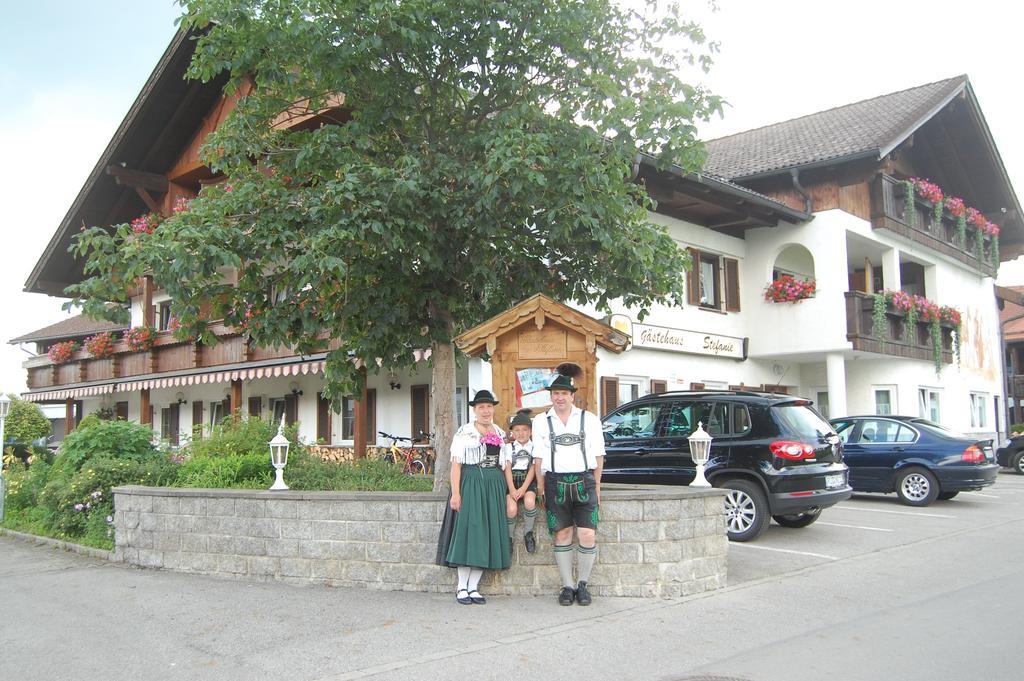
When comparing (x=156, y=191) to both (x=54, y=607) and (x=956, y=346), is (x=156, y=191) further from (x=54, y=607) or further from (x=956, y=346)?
(x=956, y=346)

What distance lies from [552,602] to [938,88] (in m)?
23.9

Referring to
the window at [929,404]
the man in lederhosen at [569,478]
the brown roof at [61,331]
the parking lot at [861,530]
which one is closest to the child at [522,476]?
the man in lederhosen at [569,478]

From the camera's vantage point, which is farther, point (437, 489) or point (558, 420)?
point (437, 489)

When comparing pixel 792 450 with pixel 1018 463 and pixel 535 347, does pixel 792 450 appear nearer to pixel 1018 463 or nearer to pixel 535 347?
pixel 535 347

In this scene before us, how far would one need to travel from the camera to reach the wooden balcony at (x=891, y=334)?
2059 centimetres

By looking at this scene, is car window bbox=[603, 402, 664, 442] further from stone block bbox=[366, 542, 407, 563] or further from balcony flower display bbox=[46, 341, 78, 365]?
balcony flower display bbox=[46, 341, 78, 365]

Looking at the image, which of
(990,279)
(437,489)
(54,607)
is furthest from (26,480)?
(990,279)

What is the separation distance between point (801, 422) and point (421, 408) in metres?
9.92

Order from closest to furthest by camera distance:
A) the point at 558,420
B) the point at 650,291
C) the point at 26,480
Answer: the point at 558,420 < the point at 650,291 < the point at 26,480

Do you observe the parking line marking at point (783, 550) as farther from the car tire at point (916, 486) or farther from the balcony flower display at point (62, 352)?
the balcony flower display at point (62, 352)

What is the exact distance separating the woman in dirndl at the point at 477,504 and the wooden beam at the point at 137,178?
18919 mm

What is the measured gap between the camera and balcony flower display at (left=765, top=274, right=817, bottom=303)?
2072 centimetres

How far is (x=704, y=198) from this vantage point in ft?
61.2

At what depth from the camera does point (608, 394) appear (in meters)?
16.8
